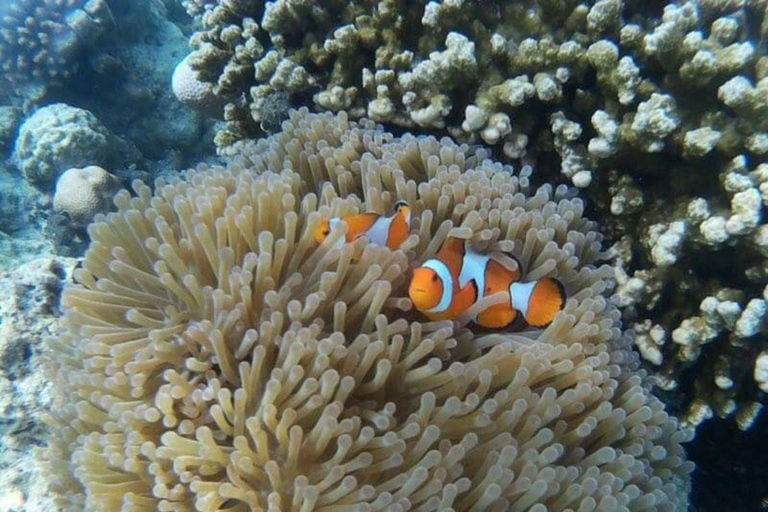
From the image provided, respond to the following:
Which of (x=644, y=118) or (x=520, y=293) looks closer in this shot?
(x=520, y=293)

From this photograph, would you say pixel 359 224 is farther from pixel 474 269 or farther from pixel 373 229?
pixel 474 269

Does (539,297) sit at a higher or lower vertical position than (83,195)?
higher

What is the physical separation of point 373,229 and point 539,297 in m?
0.55

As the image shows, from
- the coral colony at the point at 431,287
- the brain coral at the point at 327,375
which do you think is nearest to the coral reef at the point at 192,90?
the coral colony at the point at 431,287

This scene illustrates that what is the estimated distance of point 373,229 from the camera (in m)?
1.92

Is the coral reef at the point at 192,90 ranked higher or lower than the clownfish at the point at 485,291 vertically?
higher

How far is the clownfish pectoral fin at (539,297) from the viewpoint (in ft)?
6.13

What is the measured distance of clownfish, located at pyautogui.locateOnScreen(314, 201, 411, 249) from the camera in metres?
1.91

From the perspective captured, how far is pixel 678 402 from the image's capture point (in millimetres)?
2393

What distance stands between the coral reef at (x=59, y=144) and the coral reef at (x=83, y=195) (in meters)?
0.53

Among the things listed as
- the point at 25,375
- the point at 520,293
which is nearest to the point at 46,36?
the point at 25,375

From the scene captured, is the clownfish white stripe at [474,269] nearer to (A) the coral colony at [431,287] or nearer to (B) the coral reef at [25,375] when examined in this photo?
(A) the coral colony at [431,287]

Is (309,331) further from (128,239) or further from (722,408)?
(722,408)

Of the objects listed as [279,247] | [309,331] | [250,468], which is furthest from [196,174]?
[250,468]
